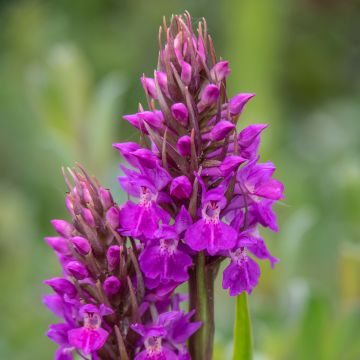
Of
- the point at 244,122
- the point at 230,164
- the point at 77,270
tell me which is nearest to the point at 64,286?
the point at 77,270

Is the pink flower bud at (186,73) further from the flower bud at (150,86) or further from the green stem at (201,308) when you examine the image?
the green stem at (201,308)

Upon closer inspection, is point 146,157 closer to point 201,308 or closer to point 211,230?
point 211,230

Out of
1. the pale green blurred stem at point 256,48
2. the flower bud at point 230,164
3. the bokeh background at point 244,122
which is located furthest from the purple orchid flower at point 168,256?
the pale green blurred stem at point 256,48

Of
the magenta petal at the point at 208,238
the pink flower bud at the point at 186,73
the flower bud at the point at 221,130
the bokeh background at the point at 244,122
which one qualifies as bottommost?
the magenta petal at the point at 208,238

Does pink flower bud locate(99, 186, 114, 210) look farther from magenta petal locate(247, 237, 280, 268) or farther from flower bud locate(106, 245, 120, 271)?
magenta petal locate(247, 237, 280, 268)

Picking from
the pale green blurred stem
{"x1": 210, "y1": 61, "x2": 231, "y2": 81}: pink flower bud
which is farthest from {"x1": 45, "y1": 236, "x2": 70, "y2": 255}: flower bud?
the pale green blurred stem

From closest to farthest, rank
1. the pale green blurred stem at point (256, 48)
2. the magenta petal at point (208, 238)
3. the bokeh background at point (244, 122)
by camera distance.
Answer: the magenta petal at point (208, 238)
the bokeh background at point (244, 122)
the pale green blurred stem at point (256, 48)
